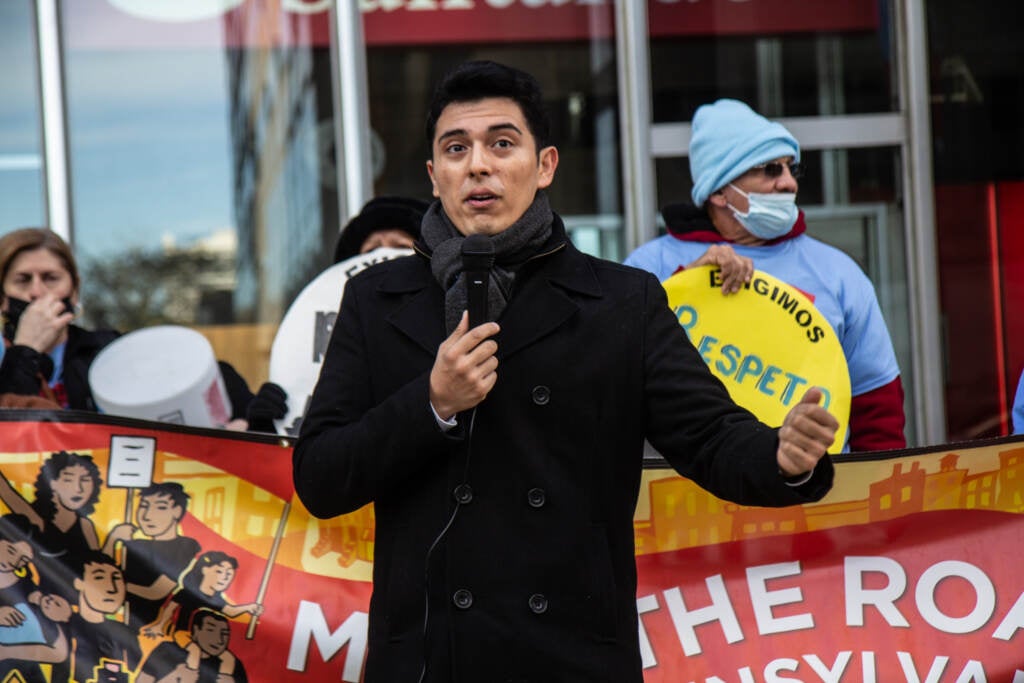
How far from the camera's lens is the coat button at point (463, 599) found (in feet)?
7.76

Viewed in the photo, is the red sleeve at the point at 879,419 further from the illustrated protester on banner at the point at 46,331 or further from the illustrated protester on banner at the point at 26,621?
the illustrated protester on banner at the point at 26,621

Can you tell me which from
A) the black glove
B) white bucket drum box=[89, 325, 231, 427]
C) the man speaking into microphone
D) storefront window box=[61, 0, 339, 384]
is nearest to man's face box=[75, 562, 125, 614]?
the black glove

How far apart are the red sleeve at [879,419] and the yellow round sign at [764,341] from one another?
0.14 m

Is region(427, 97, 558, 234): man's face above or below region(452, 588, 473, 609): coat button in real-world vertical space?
above

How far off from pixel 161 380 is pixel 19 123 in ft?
10.6

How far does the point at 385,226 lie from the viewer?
476 cm

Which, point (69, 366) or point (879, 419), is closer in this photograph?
point (879, 419)

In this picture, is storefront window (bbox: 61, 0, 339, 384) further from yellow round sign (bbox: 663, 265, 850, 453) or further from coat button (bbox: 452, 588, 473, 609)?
coat button (bbox: 452, 588, 473, 609)

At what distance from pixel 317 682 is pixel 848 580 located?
1395mm

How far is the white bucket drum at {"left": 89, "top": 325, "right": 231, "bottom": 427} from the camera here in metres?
4.54

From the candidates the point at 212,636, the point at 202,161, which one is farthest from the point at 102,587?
the point at 202,161

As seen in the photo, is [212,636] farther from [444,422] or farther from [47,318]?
[444,422]

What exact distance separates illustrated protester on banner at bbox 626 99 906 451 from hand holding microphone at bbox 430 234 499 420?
176 centimetres

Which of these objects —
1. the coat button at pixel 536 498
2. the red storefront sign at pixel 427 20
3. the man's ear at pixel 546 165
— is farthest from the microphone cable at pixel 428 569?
the red storefront sign at pixel 427 20
